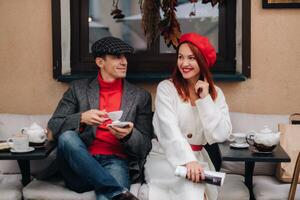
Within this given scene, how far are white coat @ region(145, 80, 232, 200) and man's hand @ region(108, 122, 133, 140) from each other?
0.64 ft

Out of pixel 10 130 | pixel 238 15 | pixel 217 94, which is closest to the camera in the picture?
pixel 217 94

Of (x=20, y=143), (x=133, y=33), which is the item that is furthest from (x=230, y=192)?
(x=133, y=33)

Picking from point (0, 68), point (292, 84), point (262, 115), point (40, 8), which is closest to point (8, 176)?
point (0, 68)

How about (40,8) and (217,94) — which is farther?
(40,8)

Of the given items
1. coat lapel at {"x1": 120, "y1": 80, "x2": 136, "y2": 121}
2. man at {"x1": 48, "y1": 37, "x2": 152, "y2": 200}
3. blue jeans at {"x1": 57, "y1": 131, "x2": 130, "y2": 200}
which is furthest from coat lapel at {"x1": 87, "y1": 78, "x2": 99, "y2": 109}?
blue jeans at {"x1": 57, "y1": 131, "x2": 130, "y2": 200}

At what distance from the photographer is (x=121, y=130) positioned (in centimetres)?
373

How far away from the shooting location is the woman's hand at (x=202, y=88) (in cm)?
378

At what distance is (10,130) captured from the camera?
4.29 metres

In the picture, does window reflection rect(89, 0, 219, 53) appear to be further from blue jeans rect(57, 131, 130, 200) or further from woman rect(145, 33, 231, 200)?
blue jeans rect(57, 131, 130, 200)

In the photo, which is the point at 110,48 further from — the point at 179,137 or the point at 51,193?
the point at 51,193

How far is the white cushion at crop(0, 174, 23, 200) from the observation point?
372 cm

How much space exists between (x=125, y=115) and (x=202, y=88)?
1.76 feet

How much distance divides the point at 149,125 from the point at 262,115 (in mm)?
826

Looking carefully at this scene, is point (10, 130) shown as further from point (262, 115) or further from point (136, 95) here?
point (262, 115)
